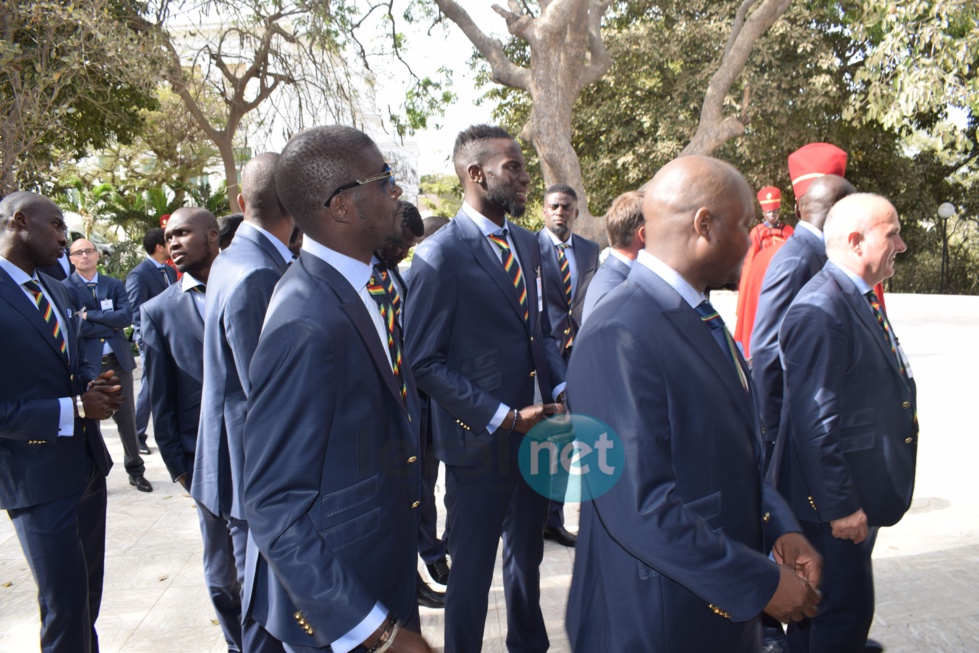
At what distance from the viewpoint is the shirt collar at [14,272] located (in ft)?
A: 10.3

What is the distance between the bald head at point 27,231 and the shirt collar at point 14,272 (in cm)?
2

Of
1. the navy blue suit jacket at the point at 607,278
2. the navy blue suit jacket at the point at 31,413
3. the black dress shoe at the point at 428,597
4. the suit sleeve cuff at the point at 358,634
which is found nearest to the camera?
the suit sleeve cuff at the point at 358,634

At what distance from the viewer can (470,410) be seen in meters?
3.20

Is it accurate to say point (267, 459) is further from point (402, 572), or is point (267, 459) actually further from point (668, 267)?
point (668, 267)

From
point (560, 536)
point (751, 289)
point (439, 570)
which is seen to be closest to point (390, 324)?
point (439, 570)

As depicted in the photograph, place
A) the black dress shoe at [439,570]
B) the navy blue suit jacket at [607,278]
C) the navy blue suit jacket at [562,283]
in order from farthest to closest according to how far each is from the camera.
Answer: the navy blue suit jacket at [562,283], the black dress shoe at [439,570], the navy blue suit jacket at [607,278]

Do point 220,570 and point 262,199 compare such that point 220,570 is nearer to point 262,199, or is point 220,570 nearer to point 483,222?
point 262,199

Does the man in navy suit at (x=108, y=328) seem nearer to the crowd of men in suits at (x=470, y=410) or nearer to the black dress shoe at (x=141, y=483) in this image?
the black dress shoe at (x=141, y=483)

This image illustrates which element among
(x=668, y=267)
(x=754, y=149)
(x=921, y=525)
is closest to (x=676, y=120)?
(x=754, y=149)

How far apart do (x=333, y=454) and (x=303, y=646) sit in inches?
20.7

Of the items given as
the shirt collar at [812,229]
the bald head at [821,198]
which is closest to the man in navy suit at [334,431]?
the shirt collar at [812,229]

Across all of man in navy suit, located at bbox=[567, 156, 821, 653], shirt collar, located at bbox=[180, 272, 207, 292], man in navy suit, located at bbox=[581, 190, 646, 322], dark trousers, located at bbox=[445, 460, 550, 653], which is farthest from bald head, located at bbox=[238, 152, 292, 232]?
man in navy suit, located at bbox=[581, 190, 646, 322]

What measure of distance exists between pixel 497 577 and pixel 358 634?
3.07 metres

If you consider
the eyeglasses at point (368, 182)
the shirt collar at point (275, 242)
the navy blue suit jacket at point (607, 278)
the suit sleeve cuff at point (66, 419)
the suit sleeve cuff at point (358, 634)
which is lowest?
the suit sleeve cuff at point (358, 634)
